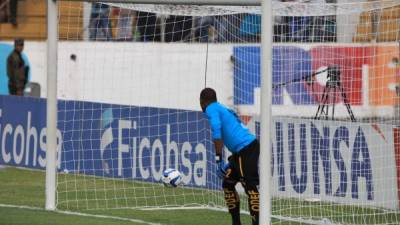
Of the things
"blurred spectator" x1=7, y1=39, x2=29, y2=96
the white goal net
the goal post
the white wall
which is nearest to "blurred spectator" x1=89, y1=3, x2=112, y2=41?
the white goal net

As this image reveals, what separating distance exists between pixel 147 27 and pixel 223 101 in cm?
293

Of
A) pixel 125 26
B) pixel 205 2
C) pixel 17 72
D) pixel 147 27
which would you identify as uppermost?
pixel 125 26

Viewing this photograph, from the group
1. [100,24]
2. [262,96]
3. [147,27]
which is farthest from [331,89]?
[262,96]

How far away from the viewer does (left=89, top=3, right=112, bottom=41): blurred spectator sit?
25047mm

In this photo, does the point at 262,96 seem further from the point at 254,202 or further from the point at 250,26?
the point at 250,26

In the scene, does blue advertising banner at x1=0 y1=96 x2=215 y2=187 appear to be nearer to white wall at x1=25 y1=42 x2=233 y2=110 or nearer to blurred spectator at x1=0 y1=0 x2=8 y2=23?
white wall at x1=25 y1=42 x2=233 y2=110

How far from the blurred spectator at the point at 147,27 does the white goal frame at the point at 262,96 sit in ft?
18.4

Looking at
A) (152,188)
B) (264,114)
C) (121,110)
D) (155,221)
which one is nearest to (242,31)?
(121,110)

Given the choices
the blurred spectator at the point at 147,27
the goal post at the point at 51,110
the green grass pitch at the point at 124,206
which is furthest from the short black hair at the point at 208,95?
the blurred spectator at the point at 147,27

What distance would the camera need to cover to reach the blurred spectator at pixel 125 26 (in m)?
24.7

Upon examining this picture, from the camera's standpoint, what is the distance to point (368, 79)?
25.3m

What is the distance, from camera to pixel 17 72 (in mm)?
25641

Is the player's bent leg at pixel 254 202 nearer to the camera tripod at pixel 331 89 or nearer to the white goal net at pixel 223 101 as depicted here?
the white goal net at pixel 223 101

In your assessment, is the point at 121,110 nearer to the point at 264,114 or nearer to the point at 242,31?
the point at 242,31
